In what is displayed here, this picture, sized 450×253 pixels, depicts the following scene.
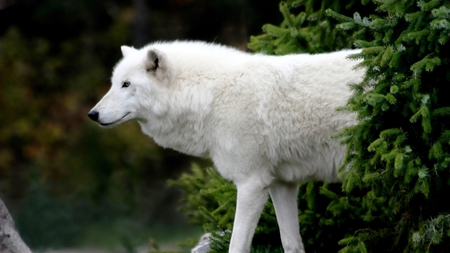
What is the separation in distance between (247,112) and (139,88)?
91 cm

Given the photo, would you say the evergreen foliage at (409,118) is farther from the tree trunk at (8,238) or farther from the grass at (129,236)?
the grass at (129,236)

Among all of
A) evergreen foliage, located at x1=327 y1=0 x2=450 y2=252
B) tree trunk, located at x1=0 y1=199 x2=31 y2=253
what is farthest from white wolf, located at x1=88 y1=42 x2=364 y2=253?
tree trunk, located at x1=0 y1=199 x2=31 y2=253

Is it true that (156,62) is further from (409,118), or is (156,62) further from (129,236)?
(129,236)

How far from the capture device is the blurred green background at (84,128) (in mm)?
11977

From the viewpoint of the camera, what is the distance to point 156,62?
213 inches

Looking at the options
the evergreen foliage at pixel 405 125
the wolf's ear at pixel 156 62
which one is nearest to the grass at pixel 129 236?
the wolf's ear at pixel 156 62

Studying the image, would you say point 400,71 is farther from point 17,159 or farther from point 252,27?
point 17,159

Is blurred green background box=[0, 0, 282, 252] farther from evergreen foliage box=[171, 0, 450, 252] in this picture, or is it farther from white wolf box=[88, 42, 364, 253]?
evergreen foliage box=[171, 0, 450, 252]

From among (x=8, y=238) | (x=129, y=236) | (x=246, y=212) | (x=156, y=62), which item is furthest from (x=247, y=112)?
(x=129, y=236)

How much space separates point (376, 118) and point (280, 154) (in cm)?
117

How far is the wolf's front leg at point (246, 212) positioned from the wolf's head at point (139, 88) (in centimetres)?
96

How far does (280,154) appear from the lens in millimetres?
5160

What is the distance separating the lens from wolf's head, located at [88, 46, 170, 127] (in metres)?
5.32

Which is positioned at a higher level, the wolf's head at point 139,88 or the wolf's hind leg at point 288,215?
the wolf's head at point 139,88
